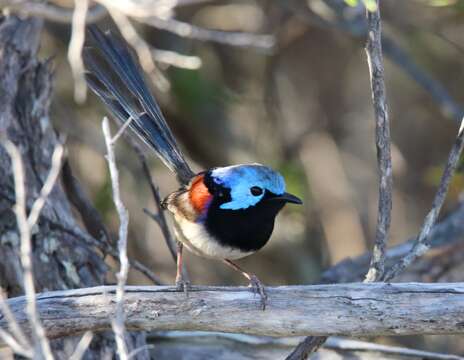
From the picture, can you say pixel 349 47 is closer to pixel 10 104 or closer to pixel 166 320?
pixel 10 104

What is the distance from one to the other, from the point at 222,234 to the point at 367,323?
84 cm

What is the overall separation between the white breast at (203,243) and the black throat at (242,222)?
27 mm

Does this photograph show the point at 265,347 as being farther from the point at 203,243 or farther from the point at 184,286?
the point at 184,286

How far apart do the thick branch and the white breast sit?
1.30 feet

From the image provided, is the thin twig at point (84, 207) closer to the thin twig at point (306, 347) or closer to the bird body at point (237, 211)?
the bird body at point (237, 211)

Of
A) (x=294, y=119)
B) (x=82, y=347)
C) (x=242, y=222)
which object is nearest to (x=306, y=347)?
(x=242, y=222)

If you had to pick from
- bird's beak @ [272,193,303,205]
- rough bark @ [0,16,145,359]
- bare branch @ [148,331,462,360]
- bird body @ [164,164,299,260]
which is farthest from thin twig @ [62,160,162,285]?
bird's beak @ [272,193,303,205]

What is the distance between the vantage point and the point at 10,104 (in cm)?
468

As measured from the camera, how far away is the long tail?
4.58 m

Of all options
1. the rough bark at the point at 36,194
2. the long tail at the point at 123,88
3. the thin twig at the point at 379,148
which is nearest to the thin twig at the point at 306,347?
the thin twig at the point at 379,148

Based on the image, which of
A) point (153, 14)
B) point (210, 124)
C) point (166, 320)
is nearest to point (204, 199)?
point (166, 320)

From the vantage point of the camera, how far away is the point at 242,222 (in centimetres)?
404

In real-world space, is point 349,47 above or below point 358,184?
above

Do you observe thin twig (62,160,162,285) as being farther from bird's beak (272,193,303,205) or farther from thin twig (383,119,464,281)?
thin twig (383,119,464,281)
